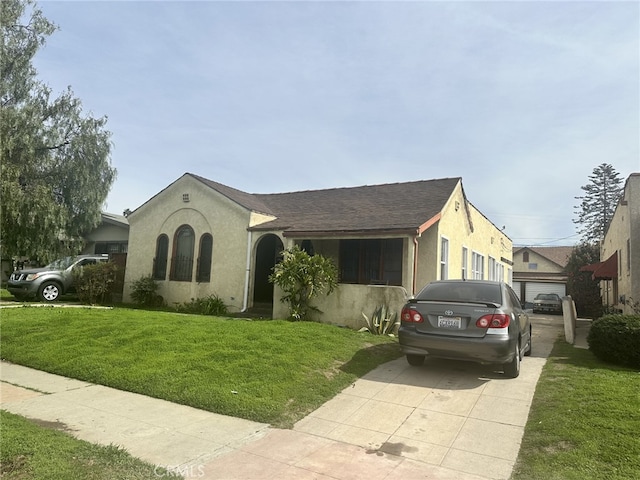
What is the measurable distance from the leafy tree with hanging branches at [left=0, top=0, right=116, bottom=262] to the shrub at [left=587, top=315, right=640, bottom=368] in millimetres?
16064

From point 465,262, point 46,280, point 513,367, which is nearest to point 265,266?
point 465,262

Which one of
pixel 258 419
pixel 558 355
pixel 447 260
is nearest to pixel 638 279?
pixel 558 355

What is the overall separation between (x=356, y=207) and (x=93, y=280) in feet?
34.0

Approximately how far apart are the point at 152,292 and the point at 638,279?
15.2 metres

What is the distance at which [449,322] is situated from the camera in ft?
21.1

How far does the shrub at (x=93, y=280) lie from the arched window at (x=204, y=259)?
12.2 ft

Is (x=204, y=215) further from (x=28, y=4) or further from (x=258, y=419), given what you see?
(x=258, y=419)

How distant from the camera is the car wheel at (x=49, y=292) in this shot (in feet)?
53.7

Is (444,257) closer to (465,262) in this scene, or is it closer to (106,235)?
(465,262)

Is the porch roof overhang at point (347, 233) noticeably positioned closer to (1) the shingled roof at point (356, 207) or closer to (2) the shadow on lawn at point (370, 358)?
(1) the shingled roof at point (356, 207)

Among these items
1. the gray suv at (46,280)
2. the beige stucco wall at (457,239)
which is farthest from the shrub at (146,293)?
the beige stucco wall at (457,239)

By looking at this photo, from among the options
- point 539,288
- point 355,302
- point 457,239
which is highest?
point 457,239

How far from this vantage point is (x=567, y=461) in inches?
148

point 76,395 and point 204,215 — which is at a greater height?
point 204,215
